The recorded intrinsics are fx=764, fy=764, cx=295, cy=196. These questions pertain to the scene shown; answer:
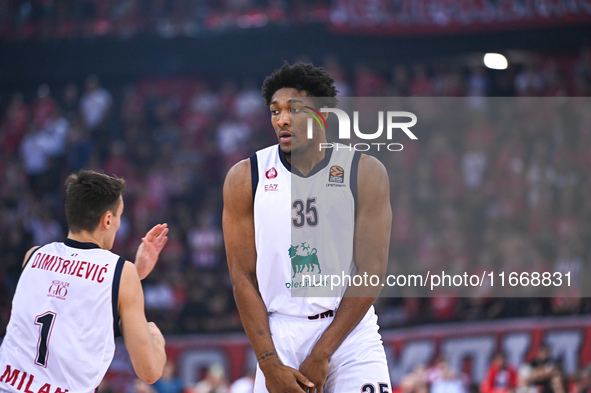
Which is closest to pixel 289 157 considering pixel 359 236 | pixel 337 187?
pixel 337 187

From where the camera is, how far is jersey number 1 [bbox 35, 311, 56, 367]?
389 cm

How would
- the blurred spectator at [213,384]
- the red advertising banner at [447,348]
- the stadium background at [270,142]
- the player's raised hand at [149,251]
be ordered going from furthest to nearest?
the stadium background at [270,142], the red advertising banner at [447,348], the blurred spectator at [213,384], the player's raised hand at [149,251]

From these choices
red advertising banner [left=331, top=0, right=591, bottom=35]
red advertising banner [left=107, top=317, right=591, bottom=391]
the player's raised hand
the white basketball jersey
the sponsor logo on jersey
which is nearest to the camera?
the white basketball jersey

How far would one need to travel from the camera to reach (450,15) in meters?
16.6

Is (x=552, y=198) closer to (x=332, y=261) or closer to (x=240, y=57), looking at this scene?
(x=240, y=57)

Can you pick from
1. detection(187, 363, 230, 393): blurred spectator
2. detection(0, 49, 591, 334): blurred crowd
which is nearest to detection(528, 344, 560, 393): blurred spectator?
detection(0, 49, 591, 334): blurred crowd

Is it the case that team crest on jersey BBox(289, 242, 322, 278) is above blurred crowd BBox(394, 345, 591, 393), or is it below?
above

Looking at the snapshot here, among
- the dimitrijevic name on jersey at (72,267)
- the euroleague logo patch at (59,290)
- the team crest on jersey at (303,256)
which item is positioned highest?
the team crest on jersey at (303,256)

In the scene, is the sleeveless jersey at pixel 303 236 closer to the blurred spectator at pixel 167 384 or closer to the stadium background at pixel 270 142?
the stadium background at pixel 270 142

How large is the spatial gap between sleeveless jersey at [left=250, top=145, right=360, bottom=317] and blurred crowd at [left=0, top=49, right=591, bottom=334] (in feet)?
26.9

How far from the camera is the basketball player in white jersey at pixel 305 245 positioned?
4.12 m

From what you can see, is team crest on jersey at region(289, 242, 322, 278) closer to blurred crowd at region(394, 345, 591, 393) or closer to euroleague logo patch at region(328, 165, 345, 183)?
euroleague logo patch at region(328, 165, 345, 183)

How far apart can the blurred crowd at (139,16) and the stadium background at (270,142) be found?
0.04 meters

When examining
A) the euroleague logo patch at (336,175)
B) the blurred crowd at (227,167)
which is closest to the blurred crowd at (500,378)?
the blurred crowd at (227,167)
